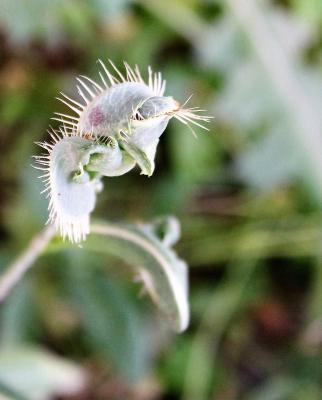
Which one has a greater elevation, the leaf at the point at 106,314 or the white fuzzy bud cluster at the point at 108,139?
the leaf at the point at 106,314

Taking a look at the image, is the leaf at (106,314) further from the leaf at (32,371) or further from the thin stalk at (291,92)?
the thin stalk at (291,92)

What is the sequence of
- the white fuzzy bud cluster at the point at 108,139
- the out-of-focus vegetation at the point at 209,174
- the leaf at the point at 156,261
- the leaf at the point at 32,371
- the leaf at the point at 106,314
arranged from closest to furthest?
the white fuzzy bud cluster at the point at 108,139 → the leaf at the point at 156,261 → the leaf at the point at 32,371 → the leaf at the point at 106,314 → the out-of-focus vegetation at the point at 209,174

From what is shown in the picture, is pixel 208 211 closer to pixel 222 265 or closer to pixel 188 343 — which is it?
pixel 222 265

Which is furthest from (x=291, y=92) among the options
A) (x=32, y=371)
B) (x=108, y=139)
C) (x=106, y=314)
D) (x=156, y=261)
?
(x=108, y=139)

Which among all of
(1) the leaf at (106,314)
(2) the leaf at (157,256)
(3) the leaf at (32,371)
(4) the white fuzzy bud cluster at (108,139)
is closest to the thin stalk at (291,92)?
(1) the leaf at (106,314)

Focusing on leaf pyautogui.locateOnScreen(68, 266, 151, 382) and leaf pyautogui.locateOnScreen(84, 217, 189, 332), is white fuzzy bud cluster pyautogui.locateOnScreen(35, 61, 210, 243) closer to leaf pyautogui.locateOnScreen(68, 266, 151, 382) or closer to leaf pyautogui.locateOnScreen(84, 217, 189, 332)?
leaf pyautogui.locateOnScreen(84, 217, 189, 332)

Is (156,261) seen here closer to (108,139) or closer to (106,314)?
(108,139)
